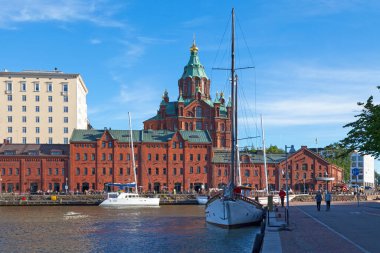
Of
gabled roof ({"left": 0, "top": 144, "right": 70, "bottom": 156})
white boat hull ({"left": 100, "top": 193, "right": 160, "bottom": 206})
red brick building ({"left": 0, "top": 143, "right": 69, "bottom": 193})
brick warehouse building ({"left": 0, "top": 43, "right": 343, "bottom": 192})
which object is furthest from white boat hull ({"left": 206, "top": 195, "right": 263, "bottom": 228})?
gabled roof ({"left": 0, "top": 144, "right": 70, "bottom": 156})

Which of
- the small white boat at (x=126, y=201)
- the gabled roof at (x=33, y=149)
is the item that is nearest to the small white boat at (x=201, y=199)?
the small white boat at (x=126, y=201)

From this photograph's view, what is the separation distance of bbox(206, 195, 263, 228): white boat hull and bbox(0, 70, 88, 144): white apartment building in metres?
104

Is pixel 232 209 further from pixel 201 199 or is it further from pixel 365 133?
pixel 201 199

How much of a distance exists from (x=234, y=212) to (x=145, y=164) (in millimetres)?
74296

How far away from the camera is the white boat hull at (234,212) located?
47094mm

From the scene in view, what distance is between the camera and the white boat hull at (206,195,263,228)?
47.1 meters

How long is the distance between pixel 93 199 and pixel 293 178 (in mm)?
47568

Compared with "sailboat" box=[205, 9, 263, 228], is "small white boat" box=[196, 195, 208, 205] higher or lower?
lower

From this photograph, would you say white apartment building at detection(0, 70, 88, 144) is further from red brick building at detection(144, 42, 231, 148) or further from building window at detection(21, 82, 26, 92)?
red brick building at detection(144, 42, 231, 148)

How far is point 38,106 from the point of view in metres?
150

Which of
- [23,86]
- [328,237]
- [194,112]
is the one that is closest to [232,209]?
[328,237]

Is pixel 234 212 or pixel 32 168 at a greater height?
pixel 32 168

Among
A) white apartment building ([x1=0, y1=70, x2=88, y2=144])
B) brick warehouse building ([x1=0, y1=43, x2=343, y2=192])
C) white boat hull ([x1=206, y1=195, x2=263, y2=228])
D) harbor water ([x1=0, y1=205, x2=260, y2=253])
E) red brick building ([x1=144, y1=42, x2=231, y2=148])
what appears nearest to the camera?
harbor water ([x1=0, y1=205, x2=260, y2=253])

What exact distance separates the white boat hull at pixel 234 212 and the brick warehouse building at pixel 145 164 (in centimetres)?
6597
